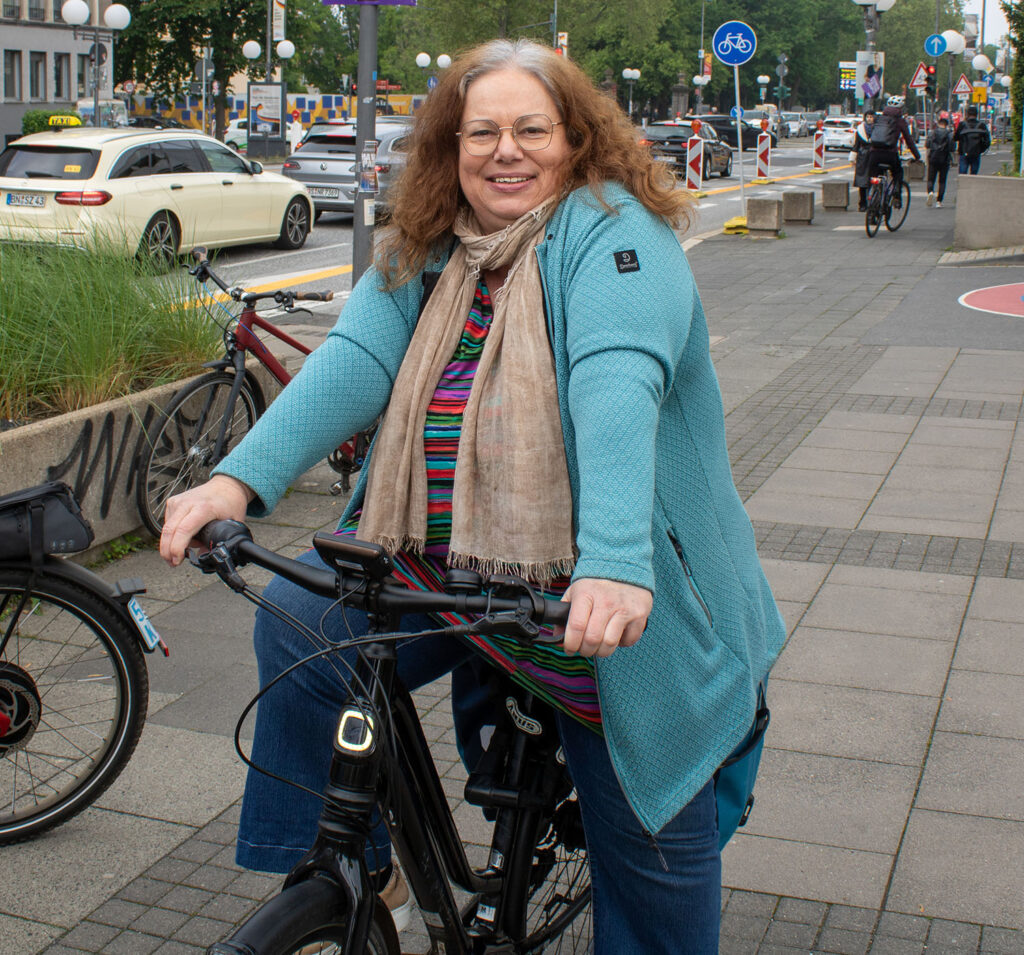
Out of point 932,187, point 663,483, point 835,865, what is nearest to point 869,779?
point 835,865

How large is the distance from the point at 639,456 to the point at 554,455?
6.3 inches

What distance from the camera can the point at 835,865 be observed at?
3152 millimetres

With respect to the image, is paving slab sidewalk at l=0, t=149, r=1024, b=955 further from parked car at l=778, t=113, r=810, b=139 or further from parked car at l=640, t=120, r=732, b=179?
parked car at l=778, t=113, r=810, b=139

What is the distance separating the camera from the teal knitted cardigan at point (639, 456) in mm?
1902

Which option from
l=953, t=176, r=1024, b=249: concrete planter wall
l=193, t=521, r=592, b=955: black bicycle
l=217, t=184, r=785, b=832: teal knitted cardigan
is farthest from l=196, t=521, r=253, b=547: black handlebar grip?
l=953, t=176, r=1024, b=249: concrete planter wall

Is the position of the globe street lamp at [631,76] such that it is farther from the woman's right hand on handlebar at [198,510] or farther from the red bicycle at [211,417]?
the woman's right hand on handlebar at [198,510]

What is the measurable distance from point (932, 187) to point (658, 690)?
26061 mm

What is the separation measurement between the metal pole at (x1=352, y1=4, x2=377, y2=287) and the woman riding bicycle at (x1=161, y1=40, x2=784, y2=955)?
21.1ft

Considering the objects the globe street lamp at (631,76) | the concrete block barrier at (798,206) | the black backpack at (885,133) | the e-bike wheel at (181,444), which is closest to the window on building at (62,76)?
the globe street lamp at (631,76)

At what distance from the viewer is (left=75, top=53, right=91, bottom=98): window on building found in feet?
185

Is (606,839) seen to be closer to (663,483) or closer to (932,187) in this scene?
(663,483)

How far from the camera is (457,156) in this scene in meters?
2.31

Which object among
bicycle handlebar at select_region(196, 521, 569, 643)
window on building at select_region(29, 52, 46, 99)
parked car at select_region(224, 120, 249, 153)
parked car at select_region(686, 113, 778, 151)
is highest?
window on building at select_region(29, 52, 46, 99)

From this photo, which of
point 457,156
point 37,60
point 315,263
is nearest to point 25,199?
point 315,263
